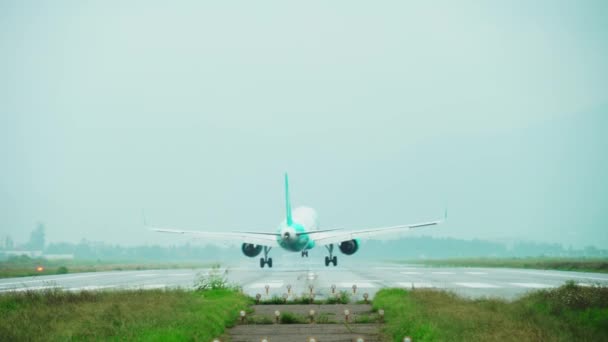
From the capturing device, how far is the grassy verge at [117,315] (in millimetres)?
14953

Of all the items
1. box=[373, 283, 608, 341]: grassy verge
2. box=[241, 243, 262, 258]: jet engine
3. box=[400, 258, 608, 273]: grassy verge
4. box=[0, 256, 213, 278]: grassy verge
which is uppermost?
box=[241, 243, 262, 258]: jet engine

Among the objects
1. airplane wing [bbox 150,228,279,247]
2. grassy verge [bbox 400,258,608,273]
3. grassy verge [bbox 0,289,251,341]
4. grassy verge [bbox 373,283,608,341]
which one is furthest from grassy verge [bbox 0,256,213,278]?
grassy verge [bbox 373,283,608,341]

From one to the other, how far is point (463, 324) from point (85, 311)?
10607mm

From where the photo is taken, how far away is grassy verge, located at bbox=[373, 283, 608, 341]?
48.6 feet

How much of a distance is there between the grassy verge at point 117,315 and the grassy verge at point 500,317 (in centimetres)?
508

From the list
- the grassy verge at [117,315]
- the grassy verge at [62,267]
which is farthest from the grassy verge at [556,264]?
the grassy verge at [117,315]

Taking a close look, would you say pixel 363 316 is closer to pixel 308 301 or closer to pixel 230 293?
pixel 308 301

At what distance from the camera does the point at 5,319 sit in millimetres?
17188

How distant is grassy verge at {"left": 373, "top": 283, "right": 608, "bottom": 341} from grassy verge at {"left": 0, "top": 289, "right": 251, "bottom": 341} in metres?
5.08

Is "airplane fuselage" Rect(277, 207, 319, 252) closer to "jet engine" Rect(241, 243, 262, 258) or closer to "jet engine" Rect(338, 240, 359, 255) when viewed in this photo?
"jet engine" Rect(338, 240, 359, 255)

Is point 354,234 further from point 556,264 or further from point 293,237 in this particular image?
point 556,264

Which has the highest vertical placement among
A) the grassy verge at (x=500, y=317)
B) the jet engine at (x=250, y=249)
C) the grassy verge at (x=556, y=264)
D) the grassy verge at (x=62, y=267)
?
the jet engine at (x=250, y=249)

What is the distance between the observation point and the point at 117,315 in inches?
698

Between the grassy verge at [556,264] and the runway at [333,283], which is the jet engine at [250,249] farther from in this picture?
the grassy verge at [556,264]
